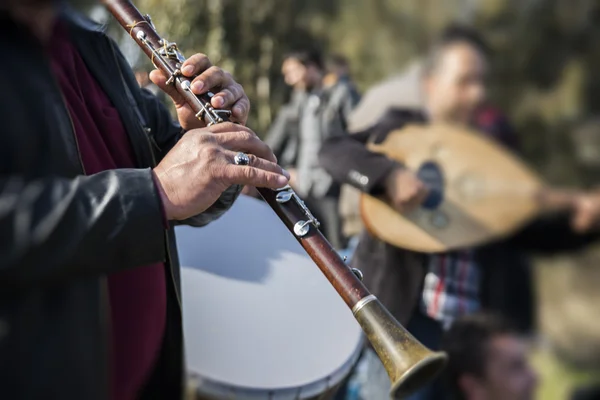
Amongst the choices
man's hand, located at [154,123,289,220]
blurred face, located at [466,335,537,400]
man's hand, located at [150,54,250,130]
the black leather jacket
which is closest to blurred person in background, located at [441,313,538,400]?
blurred face, located at [466,335,537,400]

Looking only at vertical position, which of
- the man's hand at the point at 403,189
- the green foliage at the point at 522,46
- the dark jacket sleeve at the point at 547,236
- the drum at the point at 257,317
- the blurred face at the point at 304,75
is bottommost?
the green foliage at the point at 522,46

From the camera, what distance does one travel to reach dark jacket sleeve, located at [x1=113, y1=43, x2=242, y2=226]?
1580 millimetres

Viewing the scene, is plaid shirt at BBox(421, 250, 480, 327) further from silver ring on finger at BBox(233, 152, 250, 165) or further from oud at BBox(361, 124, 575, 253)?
silver ring on finger at BBox(233, 152, 250, 165)

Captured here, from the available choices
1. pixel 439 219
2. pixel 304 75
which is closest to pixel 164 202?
pixel 439 219

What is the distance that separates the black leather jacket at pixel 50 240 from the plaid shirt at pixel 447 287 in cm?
181

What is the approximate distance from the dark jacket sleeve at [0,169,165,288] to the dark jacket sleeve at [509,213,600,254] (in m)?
2.30

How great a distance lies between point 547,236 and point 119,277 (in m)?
2.19

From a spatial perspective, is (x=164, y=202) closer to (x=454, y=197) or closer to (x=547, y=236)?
(x=454, y=197)

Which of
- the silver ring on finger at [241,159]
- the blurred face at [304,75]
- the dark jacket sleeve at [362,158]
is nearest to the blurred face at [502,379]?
the dark jacket sleeve at [362,158]

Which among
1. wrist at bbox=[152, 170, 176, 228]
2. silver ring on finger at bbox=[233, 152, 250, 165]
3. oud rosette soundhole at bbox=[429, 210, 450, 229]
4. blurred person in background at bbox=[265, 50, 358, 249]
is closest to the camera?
wrist at bbox=[152, 170, 176, 228]

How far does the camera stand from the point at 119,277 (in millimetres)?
1336

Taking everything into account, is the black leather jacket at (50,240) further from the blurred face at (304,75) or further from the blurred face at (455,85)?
the blurred face at (304,75)

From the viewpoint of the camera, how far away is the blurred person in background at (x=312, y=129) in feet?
15.4

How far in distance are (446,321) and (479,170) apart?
0.85 m
